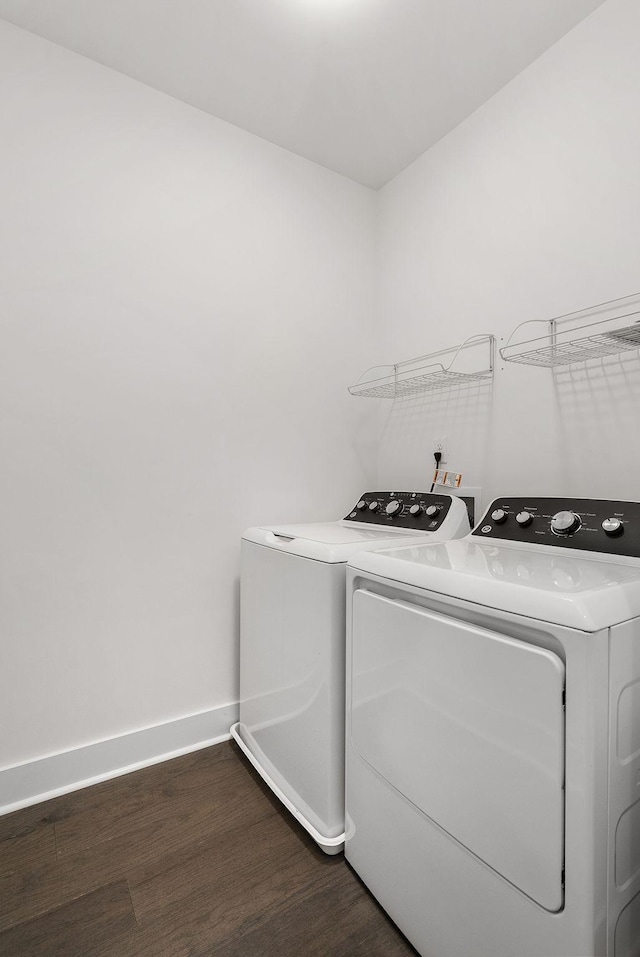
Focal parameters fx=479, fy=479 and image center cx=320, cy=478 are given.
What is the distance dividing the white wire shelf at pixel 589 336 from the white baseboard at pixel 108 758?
168 cm

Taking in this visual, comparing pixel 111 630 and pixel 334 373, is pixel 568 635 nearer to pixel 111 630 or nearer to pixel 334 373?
pixel 111 630

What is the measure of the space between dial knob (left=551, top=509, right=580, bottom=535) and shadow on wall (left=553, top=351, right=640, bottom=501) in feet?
0.78

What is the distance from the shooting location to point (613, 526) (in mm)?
1142

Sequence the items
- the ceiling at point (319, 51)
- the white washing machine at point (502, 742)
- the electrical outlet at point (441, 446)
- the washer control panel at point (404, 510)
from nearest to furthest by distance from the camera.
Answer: the white washing machine at point (502, 742)
the ceiling at point (319, 51)
the washer control panel at point (404, 510)
the electrical outlet at point (441, 446)

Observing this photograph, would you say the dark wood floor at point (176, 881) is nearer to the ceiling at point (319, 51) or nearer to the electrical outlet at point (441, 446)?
the electrical outlet at point (441, 446)

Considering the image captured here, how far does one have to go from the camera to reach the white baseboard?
148 centimetres

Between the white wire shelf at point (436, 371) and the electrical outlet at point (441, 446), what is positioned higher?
the white wire shelf at point (436, 371)

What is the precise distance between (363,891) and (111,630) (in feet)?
3.51

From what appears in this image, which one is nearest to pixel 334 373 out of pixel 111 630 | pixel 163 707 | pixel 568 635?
pixel 111 630

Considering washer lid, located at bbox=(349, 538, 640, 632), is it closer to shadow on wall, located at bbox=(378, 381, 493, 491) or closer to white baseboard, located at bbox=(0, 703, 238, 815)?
shadow on wall, located at bbox=(378, 381, 493, 491)

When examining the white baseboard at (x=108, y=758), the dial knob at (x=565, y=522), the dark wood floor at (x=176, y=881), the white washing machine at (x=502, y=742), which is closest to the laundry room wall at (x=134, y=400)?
the white baseboard at (x=108, y=758)

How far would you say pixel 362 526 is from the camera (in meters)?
1.87

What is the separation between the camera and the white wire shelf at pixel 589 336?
1.29 metres

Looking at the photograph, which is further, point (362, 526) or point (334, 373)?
point (334, 373)
